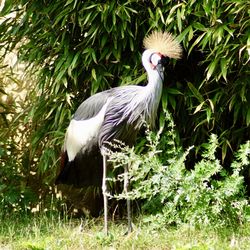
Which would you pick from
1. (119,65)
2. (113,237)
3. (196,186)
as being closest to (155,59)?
(119,65)

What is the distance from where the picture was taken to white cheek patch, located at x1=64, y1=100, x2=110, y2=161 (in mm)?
5020

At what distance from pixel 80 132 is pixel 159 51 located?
2.47 feet

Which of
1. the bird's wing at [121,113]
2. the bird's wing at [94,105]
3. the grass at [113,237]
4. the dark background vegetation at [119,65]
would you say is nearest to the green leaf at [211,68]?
the dark background vegetation at [119,65]

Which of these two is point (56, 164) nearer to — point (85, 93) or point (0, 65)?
point (85, 93)

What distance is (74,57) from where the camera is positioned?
5539 mm

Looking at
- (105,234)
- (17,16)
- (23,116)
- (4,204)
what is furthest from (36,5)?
(105,234)

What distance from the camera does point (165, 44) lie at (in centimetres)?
500

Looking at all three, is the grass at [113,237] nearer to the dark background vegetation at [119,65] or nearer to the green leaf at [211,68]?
the dark background vegetation at [119,65]

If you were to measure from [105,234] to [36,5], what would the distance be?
1872 mm

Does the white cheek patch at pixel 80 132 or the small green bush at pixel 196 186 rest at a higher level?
the white cheek patch at pixel 80 132

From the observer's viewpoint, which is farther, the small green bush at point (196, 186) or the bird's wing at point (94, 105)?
the bird's wing at point (94, 105)

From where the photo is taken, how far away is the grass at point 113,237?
15.2ft

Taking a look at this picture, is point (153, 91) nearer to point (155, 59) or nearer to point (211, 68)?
point (155, 59)

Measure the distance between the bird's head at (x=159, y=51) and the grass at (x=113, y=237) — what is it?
1.06 metres
